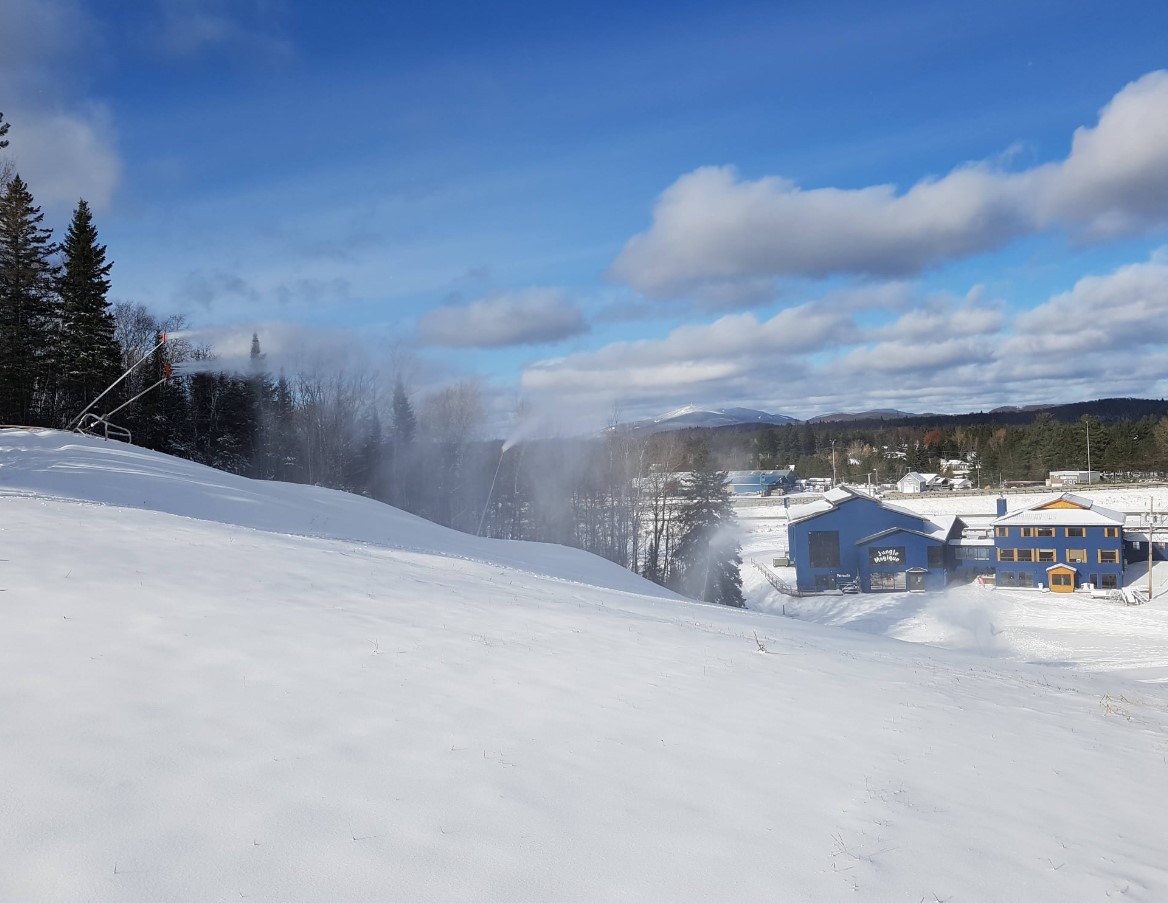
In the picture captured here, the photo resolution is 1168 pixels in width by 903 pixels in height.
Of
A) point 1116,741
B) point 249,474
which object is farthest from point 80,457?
point 249,474

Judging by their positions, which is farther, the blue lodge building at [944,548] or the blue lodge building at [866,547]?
the blue lodge building at [866,547]

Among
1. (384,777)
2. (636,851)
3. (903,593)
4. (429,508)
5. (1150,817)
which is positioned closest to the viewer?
(636,851)

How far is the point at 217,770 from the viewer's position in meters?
4.45

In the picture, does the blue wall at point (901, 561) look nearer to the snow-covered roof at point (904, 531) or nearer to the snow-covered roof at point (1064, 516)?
the snow-covered roof at point (904, 531)

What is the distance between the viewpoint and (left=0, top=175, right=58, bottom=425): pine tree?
3347 cm

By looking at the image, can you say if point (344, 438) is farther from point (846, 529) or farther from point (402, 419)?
point (846, 529)

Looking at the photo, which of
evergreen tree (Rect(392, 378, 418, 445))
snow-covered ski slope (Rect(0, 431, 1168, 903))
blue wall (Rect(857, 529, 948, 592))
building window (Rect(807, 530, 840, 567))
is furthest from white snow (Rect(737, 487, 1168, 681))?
evergreen tree (Rect(392, 378, 418, 445))

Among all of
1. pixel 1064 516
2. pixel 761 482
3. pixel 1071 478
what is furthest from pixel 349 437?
pixel 1071 478

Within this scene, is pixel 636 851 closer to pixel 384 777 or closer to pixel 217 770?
pixel 384 777

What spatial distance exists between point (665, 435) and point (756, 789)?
50561 millimetres

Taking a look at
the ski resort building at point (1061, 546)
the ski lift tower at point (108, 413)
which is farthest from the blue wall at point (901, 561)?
the ski lift tower at point (108, 413)

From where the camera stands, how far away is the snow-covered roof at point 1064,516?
145 ft

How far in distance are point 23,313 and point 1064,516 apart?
Result: 57565 mm

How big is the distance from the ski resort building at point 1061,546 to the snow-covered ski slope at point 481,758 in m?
39.9
